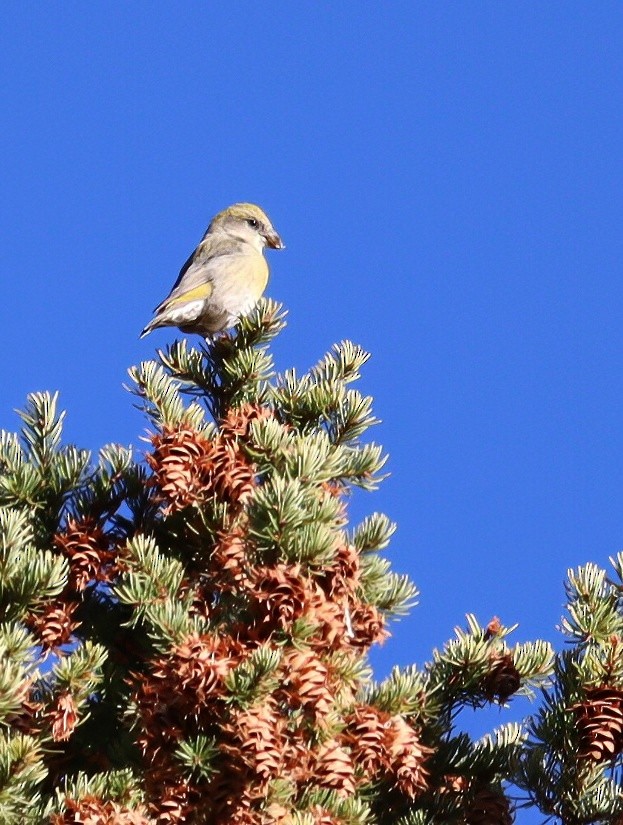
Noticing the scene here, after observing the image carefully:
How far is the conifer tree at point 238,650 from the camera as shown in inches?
99.2

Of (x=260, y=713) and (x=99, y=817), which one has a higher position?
(x=260, y=713)

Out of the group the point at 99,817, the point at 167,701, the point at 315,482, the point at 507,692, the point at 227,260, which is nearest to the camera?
the point at 99,817

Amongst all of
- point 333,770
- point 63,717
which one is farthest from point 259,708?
point 63,717

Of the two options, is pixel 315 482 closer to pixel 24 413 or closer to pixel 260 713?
pixel 260 713

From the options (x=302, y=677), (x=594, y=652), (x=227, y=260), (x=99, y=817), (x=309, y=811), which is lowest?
(x=99, y=817)

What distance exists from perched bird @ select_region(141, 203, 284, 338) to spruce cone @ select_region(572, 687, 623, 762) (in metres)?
3.04

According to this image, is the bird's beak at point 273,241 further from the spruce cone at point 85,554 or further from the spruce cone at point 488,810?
the spruce cone at point 488,810

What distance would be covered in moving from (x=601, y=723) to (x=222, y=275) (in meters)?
4.15

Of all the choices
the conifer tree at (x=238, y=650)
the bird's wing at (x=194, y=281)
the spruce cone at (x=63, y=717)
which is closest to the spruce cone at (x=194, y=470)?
the conifer tree at (x=238, y=650)

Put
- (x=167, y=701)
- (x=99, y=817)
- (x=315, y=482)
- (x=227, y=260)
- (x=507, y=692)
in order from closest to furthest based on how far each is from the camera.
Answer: (x=99, y=817)
(x=167, y=701)
(x=315, y=482)
(x=507, y=692)
(x=227, y=260)

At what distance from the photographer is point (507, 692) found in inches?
120

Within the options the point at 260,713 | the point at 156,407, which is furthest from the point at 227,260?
the point at 260,713

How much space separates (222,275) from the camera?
6.49m

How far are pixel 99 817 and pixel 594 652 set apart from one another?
1.20m
